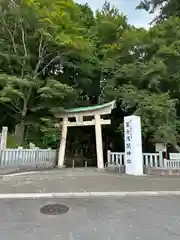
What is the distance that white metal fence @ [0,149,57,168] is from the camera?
36.4 ft

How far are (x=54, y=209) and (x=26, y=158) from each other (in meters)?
6.93

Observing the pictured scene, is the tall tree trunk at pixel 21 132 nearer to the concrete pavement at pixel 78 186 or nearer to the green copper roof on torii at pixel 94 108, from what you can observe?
the green copper roof on torii at pixel 94 108

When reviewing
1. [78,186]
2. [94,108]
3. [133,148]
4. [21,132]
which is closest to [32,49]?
[21,132]

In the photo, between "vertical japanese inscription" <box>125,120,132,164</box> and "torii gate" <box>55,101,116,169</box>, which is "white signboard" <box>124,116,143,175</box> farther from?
"torii gate" <box>55,101,116,169</box>

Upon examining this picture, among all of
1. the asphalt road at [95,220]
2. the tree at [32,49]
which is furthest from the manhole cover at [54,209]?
the tree at [32,49]

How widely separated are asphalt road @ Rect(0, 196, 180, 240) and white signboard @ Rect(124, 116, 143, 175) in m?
4.33

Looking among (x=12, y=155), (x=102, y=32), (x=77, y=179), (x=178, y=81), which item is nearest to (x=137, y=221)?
(x=77, y=179)

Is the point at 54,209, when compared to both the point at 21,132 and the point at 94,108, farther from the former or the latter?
the point at 21,132

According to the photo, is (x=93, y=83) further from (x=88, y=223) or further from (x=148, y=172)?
(x=88, y=223)

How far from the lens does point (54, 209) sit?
17.6ft

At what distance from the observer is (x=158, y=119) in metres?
11.9

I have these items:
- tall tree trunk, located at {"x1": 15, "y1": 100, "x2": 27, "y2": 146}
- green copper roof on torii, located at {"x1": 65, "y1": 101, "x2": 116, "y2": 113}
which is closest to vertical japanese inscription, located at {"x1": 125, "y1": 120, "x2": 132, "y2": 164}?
green copper roof on torii, located at {"x1": 65, "y1": 101, "x2": 116, "y2": 113}

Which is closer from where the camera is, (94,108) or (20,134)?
(94,108)

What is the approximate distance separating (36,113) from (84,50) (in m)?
4.28
